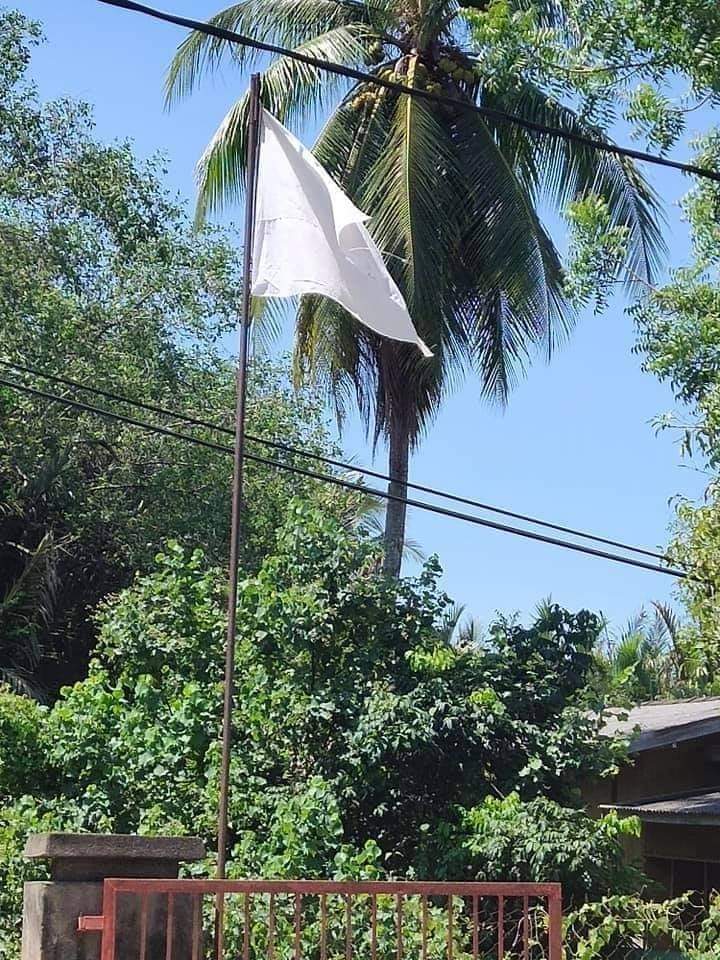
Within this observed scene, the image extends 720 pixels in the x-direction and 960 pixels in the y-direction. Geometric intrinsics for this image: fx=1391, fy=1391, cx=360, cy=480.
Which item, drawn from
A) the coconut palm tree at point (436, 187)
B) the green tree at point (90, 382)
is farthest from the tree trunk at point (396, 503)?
the green tree at point (90, 382)

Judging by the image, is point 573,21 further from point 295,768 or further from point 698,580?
point 295,768

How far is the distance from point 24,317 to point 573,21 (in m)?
10.3

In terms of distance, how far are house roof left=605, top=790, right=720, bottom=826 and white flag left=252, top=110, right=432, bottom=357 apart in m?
7.45

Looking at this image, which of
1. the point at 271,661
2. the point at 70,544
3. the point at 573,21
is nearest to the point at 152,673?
the point at 271,661

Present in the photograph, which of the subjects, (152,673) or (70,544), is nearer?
(152,673)

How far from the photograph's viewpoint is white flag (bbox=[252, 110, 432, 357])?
876cm

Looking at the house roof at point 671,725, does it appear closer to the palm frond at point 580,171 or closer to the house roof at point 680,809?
the house roof at point 680,809

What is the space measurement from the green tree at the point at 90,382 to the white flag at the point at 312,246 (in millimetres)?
11955

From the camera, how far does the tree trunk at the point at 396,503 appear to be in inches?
685

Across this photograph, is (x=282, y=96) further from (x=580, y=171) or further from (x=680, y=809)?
(x=680, y=809)

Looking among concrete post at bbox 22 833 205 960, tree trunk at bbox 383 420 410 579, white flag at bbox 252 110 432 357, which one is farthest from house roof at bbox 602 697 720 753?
concrete post at bbox 22 833 205 960

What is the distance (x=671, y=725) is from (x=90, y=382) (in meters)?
9.98

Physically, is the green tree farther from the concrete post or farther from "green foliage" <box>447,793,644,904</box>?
the concrete post

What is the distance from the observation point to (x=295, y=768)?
1216 cm
